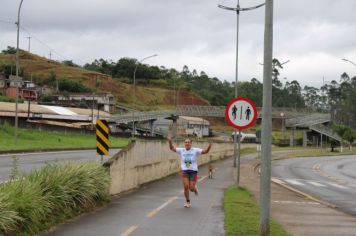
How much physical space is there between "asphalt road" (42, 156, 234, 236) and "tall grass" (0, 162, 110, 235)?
11.9 inches

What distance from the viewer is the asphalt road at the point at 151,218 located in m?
10.3

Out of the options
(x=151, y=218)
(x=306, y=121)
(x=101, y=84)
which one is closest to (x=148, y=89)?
(x=101, y=84)

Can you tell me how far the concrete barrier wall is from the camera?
16703mm

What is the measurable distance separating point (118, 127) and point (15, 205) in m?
100

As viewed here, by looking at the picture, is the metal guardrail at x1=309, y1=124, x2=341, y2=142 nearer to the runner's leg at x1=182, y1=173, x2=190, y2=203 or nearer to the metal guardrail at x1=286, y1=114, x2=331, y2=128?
the metal guardrail at x1=286, y1=114, x2=331, y2=128

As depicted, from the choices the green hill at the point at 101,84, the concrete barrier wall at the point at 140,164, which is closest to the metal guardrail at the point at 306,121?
the green hill at the point at 101,84

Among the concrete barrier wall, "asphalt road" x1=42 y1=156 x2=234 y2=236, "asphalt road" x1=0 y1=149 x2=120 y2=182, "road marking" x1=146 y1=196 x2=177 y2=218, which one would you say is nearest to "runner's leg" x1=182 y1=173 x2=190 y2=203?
"asphalt road" x1=42 y1=156 x2=234 y2=236

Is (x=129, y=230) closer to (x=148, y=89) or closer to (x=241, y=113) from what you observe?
(x=241, y=113)

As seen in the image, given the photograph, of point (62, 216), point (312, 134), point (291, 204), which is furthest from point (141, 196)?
point (312, 134)

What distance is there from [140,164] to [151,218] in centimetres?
837

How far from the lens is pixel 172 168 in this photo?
93.1ft

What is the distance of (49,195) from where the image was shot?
10859 millimetres

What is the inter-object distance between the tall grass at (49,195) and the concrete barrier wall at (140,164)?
1.96m

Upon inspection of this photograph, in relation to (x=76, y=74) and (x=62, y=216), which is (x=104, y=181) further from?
(x=76, y=74)
